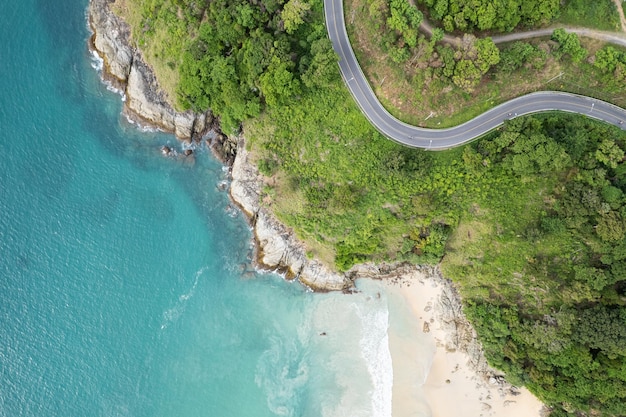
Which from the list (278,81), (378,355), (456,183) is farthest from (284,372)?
(278,81)

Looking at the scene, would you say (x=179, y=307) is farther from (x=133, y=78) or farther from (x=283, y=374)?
(x=133, y=78)

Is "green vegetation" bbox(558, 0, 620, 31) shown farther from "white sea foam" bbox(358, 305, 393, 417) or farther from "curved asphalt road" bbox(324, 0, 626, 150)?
"white sea foam" bbox(358, 305, 393, 417)

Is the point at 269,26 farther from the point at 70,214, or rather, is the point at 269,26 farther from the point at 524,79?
the point at 70,214

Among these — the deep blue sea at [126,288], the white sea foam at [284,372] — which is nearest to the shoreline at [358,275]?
the deep blue sea at [126,288]

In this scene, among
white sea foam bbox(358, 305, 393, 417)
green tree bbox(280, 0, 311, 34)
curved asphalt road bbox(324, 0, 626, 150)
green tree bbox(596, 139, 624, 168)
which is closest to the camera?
green tree bbox(596, 139, 624, 168)

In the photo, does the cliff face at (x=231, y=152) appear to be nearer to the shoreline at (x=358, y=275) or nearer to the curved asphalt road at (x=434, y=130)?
the shoreline at (x=358, y=275)

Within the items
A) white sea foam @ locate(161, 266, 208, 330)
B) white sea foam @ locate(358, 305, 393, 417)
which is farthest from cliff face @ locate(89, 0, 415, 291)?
white sea foam @ locate(161, 266, 208, 330)

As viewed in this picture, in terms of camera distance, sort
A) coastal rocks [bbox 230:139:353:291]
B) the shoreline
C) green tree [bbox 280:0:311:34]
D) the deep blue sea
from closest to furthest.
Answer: green tree [bbox 280:0:311:34] < the deep blue sea < the shoreline < coastal rocks [bbox 230:139:353:291]
